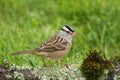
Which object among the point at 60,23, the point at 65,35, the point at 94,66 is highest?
the point at 60,23

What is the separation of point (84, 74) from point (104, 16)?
5.04 m

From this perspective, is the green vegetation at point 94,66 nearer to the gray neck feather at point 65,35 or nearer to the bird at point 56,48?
the bird at point 56,48

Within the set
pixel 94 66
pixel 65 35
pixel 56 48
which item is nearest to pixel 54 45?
pixel 56 48

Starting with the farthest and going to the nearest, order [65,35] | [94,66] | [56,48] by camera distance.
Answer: [65,35] < [56,48] < [94,66]

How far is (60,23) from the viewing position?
9797mm

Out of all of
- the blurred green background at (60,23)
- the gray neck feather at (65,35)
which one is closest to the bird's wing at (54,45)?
the gray neck feather at (65,35)

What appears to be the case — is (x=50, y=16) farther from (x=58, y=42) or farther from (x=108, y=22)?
(x=58, y=42)

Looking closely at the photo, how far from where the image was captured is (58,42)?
616cm

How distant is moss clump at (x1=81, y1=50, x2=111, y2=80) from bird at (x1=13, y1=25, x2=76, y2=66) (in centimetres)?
103

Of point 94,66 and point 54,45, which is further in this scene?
point 54,45

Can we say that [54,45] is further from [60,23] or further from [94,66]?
[60,23]

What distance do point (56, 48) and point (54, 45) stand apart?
0.17 ft

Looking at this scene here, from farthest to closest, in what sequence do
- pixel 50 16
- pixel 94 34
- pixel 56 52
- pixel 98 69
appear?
pixel 50 16
pixel 94 34
pixel 56 52
pixel 98 69

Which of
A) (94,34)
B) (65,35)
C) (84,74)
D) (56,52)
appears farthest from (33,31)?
(84,74)
